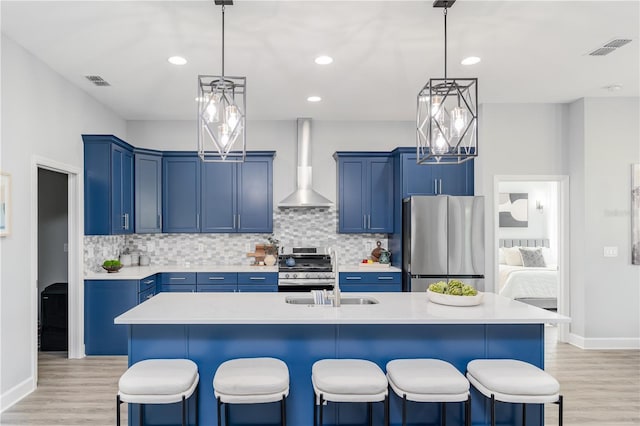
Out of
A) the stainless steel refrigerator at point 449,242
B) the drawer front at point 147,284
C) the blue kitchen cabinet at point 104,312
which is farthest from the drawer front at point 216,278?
the stainless steel refrigerator at point 449,242

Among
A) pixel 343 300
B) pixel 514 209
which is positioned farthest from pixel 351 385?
pixel 514 209

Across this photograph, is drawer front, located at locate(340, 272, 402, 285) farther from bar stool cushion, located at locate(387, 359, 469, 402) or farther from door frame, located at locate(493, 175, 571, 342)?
bar stool cushion, located at locate(387, 359, 469, 402)

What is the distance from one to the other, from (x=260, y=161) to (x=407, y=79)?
2273mm

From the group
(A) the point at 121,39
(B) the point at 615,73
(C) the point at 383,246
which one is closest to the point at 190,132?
(A) the point at 121,39

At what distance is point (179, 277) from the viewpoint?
5.56 meters

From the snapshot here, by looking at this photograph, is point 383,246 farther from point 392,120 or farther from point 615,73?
point 615,73

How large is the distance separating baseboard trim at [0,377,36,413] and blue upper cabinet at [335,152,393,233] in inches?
146

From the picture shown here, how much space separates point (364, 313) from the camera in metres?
2.81

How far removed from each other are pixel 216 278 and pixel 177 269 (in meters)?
0.56

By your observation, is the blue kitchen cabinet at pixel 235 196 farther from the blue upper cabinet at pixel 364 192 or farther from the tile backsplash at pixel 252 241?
the blue upper cabinet at pixel 364 192

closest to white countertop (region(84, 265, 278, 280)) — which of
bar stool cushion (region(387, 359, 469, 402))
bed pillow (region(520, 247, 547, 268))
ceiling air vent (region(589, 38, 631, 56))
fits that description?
bar stool cushion (region(387, 359, 469, 402))

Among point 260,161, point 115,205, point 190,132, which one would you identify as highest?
point 190,132

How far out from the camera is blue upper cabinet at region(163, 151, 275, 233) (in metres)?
5.94

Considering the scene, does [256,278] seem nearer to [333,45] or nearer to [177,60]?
[177,60]
